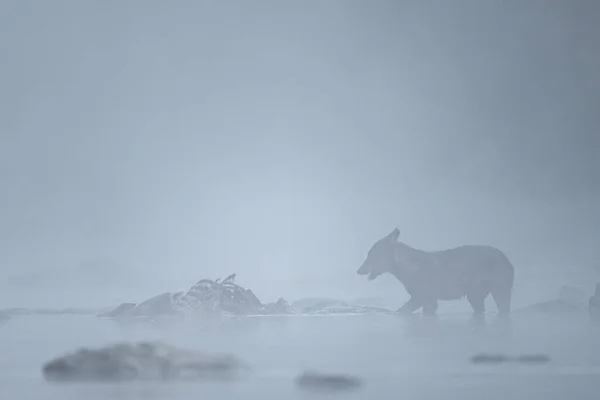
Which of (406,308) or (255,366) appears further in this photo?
(406,308)

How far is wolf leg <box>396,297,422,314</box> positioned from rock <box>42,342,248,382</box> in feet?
10.5

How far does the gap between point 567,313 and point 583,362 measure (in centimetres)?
316

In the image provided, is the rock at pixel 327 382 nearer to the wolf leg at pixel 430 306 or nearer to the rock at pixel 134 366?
the rock at pixel 134 366

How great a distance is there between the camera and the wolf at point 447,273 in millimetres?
5094

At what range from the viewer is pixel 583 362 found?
2.30 m

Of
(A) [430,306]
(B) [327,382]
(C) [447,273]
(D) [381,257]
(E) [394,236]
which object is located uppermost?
(E) [394,236]

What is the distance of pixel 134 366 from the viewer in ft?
6.73

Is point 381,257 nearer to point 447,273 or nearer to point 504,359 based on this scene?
point 447,273

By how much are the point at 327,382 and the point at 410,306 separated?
3.44 meters

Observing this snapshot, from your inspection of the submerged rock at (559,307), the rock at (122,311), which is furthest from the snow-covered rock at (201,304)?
the submerged rock at (559,307)

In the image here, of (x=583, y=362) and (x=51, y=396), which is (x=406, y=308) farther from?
(x=51, y=396)

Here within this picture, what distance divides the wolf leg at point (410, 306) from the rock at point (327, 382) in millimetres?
3290

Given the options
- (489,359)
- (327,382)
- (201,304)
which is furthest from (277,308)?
(327,382)

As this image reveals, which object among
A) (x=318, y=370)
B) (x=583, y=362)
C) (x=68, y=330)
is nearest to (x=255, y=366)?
(x=318, y=370)
